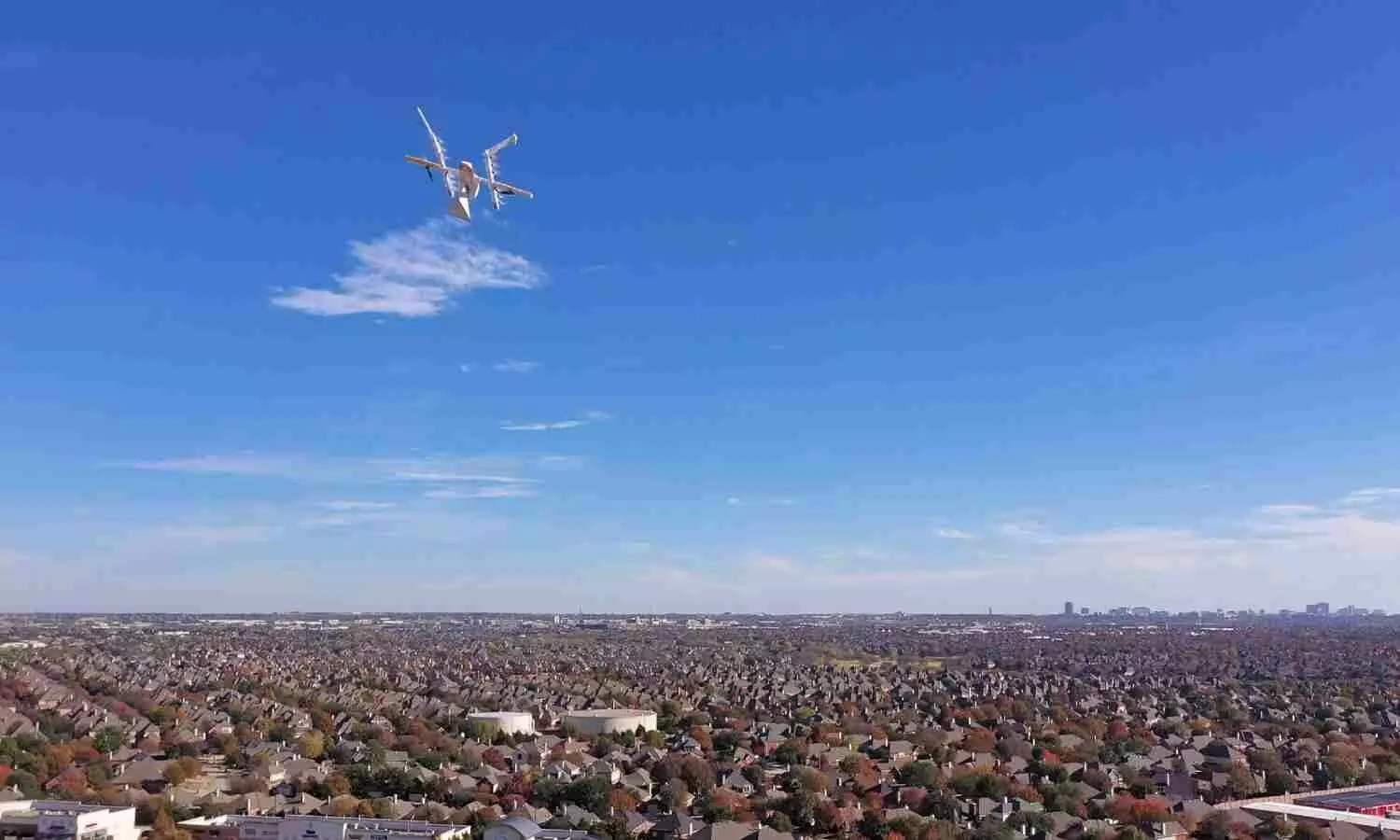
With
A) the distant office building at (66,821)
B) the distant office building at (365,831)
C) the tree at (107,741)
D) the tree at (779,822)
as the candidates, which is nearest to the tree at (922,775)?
the tree at (779,822)

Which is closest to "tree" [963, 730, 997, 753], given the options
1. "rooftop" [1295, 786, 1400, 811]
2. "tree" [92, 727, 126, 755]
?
"rooftop" [1295, 786, 1400, 811]

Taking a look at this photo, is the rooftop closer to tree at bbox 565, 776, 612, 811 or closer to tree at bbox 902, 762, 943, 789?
tree at bbox 902, 762, 943, 789

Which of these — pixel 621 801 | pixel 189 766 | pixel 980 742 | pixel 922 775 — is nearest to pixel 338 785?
pixel 189 766

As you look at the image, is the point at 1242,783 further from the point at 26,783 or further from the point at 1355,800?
the point at 26,783

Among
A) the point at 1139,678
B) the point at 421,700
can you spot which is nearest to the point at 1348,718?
the point at 1139,678

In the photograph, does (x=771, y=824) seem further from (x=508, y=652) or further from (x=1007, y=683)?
(x=508, y=652)

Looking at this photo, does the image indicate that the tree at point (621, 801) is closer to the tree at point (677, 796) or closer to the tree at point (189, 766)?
the tree at point (677, 796)
